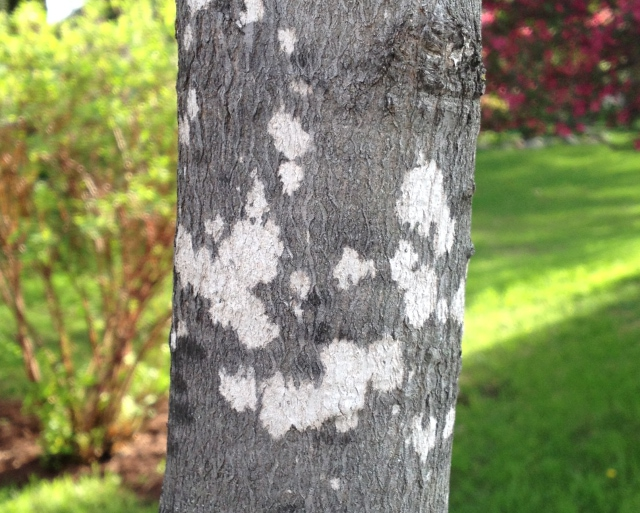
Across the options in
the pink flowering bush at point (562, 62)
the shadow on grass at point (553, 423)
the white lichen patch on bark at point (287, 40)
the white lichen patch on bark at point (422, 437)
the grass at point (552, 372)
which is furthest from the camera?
the pink flowering bush at point (562, 62)

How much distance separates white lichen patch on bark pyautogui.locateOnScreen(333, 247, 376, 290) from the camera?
3.78 feet

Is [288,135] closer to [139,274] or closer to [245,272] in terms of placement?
[245,272]

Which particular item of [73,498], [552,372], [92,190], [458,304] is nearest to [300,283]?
[458,304]

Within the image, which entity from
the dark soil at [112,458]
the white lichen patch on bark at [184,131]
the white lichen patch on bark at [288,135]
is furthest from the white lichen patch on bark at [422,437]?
the dark soil at [112,458]

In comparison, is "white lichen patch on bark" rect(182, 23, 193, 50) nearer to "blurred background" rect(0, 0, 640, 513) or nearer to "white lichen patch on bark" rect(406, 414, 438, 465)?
"white lichen patch on bark" rect(406, 414, 438, 465)

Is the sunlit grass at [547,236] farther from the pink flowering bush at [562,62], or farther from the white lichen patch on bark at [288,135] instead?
the white lichen patch on bark at [288,135]

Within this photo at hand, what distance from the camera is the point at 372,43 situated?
1129 millimetres

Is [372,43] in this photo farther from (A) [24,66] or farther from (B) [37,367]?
(B) [37,367]

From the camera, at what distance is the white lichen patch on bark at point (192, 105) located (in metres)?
1.21

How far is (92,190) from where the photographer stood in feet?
12.4

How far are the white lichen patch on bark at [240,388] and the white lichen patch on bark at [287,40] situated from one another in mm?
545

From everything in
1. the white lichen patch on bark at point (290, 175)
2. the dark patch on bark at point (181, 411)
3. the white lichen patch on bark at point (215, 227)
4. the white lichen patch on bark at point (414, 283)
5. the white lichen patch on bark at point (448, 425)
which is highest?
the white lichen patch on bark at point (290, 175)

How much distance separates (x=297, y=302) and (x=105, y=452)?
3.55 meters

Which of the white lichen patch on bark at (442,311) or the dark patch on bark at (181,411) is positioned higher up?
the white lichen patch on bark at (442,311)
